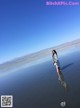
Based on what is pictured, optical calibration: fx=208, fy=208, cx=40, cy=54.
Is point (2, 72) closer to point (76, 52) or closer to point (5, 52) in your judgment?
point (5, 52)

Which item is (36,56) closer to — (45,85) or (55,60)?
(55,60)

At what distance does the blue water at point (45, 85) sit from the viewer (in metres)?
1.95

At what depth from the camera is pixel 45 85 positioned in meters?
2.01

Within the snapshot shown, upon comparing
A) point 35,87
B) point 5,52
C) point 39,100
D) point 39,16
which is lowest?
point 39,100

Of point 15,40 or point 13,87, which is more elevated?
point 15,40

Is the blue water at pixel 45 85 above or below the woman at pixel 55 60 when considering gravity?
below

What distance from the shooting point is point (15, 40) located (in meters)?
2.02

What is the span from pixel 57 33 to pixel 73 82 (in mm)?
495

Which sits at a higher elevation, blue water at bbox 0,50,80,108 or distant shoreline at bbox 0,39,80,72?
distant shoreline at bbox 0,39,80,72

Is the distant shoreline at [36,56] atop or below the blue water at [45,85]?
atop

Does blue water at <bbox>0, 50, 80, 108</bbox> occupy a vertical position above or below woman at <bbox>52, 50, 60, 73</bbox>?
below

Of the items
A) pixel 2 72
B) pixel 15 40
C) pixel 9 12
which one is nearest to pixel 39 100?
pixel 2 72

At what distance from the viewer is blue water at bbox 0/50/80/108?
195 cm

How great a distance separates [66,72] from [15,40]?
0.58 metres
